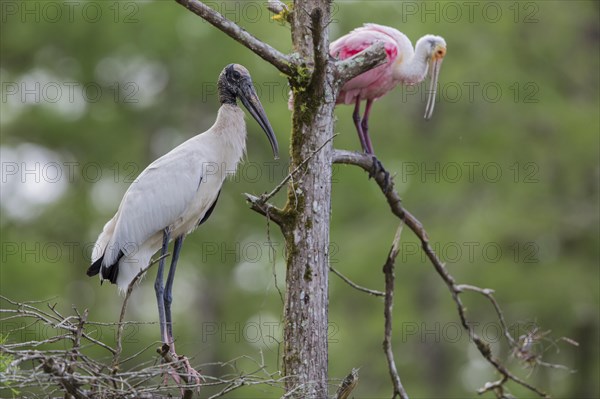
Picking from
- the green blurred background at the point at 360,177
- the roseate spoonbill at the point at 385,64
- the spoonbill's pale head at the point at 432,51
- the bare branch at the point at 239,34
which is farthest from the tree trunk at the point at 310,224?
the green blurred background at the point at 360,177

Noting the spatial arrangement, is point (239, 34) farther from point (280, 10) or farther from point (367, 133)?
point (367, 133)

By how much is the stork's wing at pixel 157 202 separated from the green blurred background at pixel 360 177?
24.6ft

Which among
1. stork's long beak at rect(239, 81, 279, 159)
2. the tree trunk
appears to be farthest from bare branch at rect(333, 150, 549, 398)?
stork's long beak at rect(239, 81, 279, 159)

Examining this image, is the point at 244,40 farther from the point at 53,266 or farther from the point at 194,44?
the point at 194,44

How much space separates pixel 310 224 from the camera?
5.62 meters

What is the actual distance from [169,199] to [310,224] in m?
1.28

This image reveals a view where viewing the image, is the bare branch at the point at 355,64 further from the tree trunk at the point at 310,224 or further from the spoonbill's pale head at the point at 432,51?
the spoonbill's pale head at the point at 432,51

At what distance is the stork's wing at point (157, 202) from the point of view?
6.55 meters

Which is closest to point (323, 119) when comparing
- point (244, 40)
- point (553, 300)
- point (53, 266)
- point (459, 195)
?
point (244, 40)

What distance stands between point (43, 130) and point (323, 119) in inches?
405

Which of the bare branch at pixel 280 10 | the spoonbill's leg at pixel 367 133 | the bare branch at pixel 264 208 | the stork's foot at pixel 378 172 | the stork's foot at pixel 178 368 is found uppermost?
the bare branch at pixel 280 10

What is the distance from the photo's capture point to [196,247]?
1606 cm

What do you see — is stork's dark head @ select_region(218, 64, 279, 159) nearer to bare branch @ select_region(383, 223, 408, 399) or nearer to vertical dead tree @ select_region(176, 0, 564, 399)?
vertical dead tree @ select_region(176, 0, 564, 399)

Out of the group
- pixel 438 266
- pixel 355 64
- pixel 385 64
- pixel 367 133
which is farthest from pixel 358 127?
pixel 355 64
